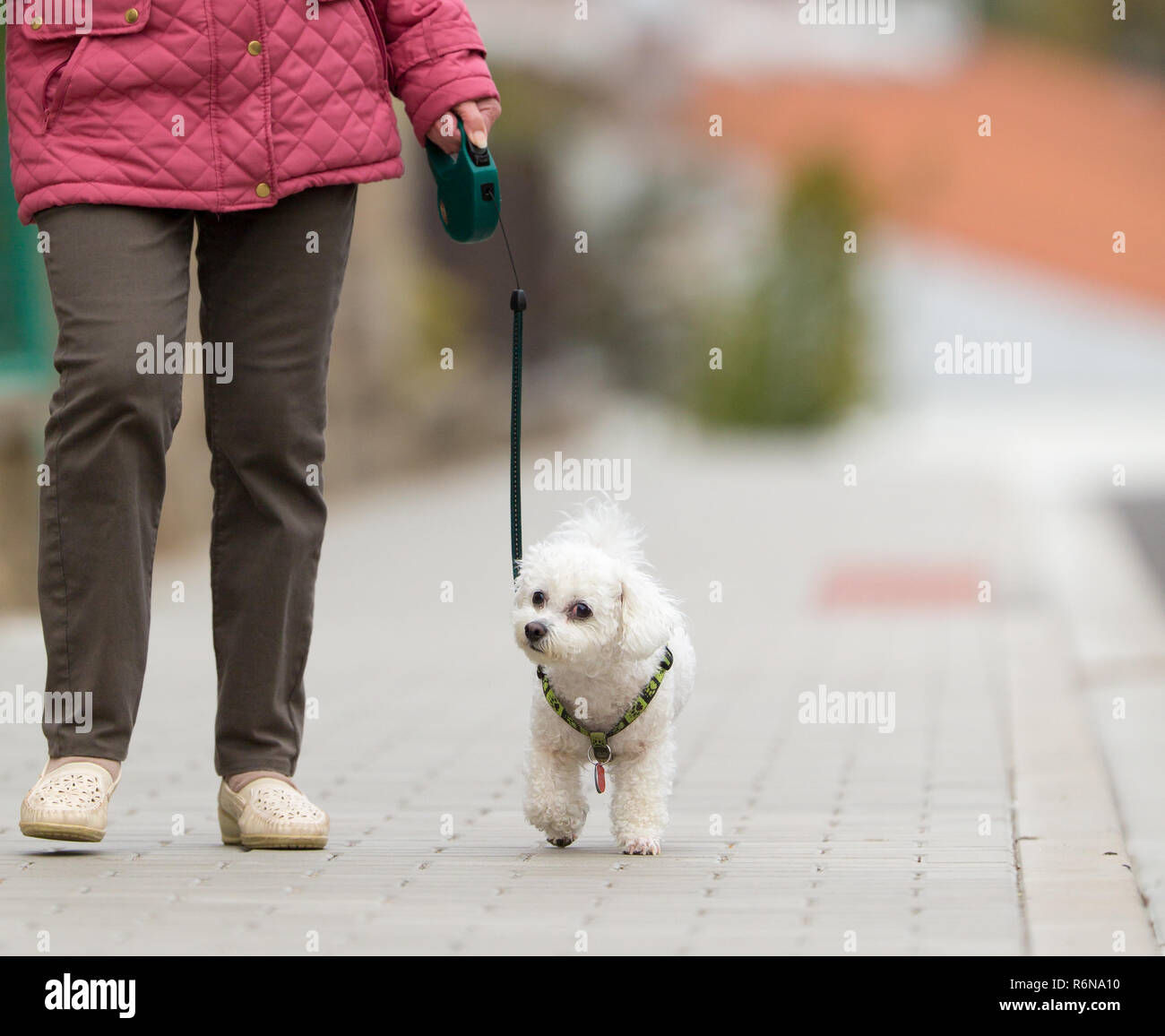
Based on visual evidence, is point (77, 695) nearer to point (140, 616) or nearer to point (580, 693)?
point (140, 616)

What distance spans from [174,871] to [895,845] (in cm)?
155

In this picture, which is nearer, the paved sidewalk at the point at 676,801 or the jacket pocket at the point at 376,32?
the paved sidewalk at the point at 676,801

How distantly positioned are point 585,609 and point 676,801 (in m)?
1.24

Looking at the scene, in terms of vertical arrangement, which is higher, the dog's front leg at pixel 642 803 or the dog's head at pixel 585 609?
the dog's head at pixel 585 609

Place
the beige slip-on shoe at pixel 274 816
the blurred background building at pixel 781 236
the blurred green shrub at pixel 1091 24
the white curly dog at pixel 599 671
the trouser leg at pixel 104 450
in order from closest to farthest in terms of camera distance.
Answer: the trouser leg at pixel 104 450 < the white curly dog at pixel 599 671 < the beige slip-on shoe at pixel 274 816 < the blurred background building at pixel 781 236 < the blurred green shrub at pixel 1091 24

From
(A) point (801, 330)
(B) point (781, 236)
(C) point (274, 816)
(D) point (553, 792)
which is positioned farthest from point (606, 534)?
(B) point (781, 236)

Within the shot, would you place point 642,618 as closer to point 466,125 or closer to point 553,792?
Answer: point 553,792

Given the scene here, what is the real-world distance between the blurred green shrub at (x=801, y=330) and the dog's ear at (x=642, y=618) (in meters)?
23.0

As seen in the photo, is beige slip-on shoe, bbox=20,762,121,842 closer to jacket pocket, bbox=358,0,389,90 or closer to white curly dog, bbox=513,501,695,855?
white curly dog, bbox=513,501,695,855

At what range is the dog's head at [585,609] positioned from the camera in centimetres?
419

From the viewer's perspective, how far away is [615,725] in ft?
14.5

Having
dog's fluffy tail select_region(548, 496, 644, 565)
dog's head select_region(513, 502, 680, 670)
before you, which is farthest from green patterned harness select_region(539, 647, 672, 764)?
dog's fluffy tail select_region(548, 496, 644, 565)

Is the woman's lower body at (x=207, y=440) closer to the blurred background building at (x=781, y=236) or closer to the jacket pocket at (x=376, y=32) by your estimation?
the jacket pocket at (x=376, y=32)

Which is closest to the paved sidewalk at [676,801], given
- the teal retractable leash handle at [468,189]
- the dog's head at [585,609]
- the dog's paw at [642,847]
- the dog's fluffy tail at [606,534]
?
the dog's paw at [642,847]
